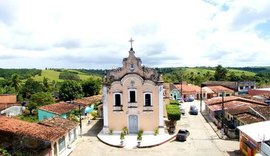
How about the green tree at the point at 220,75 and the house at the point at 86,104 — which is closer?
the house at the point at 86,104

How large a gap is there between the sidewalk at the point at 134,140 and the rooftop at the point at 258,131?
858cm

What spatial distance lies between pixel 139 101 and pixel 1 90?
62790 millimetres

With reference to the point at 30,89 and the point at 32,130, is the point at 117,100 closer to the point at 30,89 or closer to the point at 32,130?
the point at 32,130

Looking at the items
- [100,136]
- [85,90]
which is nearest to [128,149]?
[100,136]

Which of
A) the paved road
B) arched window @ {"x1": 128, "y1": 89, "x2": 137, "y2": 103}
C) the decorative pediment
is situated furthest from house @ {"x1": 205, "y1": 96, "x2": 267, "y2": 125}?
arched window @ {"x1": 128, "y1": 89, "x2": 137, "y2": 103}

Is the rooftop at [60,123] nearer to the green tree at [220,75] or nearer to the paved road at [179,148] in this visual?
the paved road at [179,148]

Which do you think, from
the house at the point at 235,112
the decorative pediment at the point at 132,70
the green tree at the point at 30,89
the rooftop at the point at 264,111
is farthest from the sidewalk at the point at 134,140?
the green tree at the point at 30,89

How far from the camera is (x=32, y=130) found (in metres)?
25.3

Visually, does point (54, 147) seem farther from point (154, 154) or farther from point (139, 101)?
point (139, 101)

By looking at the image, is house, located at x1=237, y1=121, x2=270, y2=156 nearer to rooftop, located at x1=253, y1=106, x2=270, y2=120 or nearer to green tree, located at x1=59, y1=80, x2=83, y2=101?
rooftop, located at x1=253, y1=106, x2=270, y2=120

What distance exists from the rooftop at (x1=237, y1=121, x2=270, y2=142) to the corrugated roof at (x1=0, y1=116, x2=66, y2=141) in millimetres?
15749

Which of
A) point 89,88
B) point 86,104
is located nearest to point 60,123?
point 86,104

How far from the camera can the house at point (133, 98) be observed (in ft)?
114

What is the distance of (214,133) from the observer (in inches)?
1400
